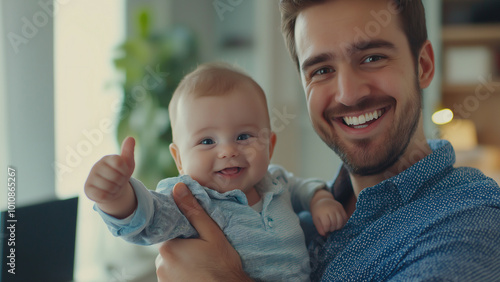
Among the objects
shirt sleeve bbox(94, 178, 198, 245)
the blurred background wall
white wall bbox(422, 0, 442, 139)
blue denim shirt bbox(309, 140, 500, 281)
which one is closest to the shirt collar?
blue denim shirt bbox(309, 140, 500, 281)

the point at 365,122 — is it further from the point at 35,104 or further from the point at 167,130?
the point at 167,130

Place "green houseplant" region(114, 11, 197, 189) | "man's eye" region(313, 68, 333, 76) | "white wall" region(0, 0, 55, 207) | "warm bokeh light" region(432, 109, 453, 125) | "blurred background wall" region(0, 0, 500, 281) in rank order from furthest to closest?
"warm bokeh light" region(432, 109, 453, 125) < "green houseplant" region(114, 11, 197, 189) < "blurred background wall" region(0, 0, 500, 281) < "white wall" region(0, 0, 55, 207) < "man's eye" region(313, 68, 333, 76)

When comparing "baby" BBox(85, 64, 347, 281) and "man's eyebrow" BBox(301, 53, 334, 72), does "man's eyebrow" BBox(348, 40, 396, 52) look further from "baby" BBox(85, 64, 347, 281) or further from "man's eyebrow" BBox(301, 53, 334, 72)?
"baby" BBox(85, 64, 347, 281)

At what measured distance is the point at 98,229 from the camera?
2.73 m

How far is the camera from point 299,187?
4.78 ft

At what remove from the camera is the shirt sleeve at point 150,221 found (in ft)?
3.04

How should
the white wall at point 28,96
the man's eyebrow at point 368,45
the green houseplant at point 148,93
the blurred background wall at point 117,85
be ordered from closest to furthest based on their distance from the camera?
1. the man's eyebrow at point 368,45
2. the white wall at point 28,96
3. the blurred background wall at point 117,85
4. the green houseplant at point 148,93

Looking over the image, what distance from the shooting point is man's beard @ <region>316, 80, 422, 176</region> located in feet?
4.14

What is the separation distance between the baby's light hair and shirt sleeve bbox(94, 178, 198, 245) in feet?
0.91

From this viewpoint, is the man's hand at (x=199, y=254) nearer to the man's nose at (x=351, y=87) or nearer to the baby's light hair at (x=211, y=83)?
the baby's light hair at (x=211, y=83)

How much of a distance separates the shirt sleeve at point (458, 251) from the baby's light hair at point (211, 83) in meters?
0.56

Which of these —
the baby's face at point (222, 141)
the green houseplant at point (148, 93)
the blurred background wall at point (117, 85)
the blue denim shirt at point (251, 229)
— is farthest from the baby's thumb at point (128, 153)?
the green houseplant at point (148, 93)

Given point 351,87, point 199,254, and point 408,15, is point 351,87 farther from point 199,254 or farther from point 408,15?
point 199,254

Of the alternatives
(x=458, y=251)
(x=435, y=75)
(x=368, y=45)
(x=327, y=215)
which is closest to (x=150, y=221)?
(x=327, y=215)
